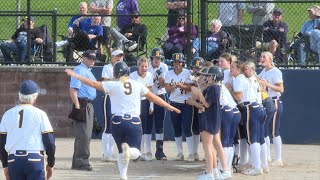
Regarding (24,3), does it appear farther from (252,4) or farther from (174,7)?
(252,4)

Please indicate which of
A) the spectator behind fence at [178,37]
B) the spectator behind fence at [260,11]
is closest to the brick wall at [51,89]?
the spectator behind fence at [178,37]

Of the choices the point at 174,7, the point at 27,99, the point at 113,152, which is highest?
the point at 174,7

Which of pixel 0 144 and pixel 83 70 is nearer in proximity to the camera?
pixel 0 144

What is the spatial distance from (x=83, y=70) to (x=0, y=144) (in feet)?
15.0

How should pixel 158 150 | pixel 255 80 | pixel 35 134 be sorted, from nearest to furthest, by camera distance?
1. pixel 35 134
2. pixel 255 80
3. pixel 158 150

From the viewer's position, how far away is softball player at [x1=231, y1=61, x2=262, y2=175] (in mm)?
13734

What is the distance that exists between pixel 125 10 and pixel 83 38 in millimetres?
1185

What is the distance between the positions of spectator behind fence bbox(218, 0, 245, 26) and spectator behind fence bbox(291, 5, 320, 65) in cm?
132

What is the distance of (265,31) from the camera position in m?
18.4

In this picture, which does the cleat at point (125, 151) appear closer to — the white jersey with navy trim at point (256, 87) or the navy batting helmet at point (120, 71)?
the navy batting helmet at point (120, 71)

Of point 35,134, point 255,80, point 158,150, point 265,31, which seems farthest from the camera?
point 265,31

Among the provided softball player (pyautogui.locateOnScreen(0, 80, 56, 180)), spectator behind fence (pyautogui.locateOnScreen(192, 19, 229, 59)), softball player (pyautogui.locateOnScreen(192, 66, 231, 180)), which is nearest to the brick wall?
spectator behind fence (pyautogui.locateOnScreen(192, 19, 229, 59))

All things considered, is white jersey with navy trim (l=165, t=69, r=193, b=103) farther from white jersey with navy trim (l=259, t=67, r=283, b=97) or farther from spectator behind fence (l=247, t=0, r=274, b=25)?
spectator behind fence (l=247, t=0, r=274, b=25)

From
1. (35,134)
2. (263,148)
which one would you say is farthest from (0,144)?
(263,148)
